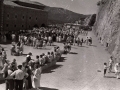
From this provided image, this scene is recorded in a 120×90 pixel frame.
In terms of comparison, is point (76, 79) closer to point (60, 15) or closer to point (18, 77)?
point (18, 77)

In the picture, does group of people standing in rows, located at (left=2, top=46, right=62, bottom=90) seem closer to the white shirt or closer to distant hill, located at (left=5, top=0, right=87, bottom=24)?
the white shirt

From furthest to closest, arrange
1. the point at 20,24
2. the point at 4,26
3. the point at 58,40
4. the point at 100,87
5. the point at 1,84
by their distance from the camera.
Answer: the point at 20,24, the point at 4,26, the point at 58,40, the point at 100,87, the point at 1,84

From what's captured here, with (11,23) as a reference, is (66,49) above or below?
below

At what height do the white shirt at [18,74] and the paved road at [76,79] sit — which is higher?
the white shirt at [18,74]

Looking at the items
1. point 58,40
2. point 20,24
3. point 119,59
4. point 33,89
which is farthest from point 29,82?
point 20,24

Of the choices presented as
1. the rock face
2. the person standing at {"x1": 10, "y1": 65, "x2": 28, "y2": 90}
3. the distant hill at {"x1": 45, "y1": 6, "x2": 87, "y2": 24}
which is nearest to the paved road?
the person standing at {"x1": 10, "y1": 65, "x2": 28, "y2": 90}

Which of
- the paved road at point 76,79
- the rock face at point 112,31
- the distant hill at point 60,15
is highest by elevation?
the distant hill at point 60,15

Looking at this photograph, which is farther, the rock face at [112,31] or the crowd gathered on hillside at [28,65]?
the rock face at [112,31]

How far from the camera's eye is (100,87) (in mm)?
12203

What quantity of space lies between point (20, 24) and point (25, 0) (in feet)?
37.2

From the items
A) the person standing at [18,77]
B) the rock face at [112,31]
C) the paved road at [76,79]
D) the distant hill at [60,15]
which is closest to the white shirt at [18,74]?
the person standing at [18,77]

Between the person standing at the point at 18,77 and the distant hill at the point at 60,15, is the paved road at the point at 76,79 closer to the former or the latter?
the person standing at the point at 18,77

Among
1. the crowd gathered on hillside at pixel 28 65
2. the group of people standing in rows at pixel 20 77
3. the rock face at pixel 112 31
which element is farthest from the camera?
the rock face at pixel 112 31

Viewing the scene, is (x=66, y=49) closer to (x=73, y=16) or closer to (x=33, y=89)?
(x=33, y=89)
